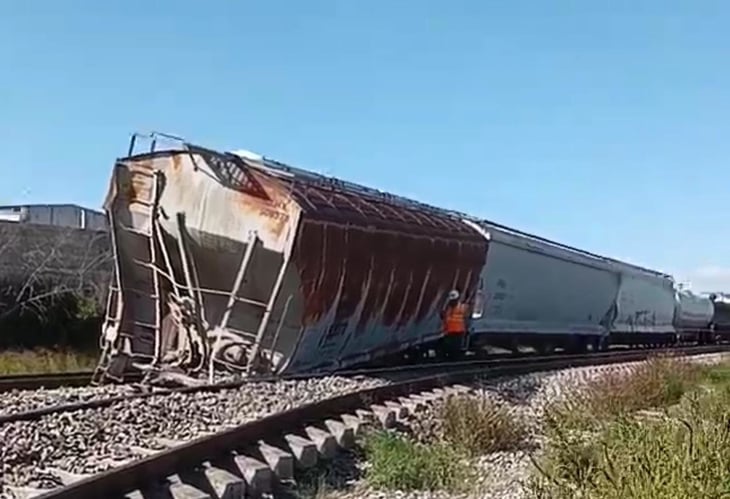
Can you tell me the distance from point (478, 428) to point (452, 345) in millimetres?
11083

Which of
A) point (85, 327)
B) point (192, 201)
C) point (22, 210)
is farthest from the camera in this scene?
point (22, 210)

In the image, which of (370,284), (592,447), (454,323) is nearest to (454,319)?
(454,323)

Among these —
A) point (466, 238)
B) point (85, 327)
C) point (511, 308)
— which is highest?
point (466, 238)

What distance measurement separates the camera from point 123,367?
15.0 meters

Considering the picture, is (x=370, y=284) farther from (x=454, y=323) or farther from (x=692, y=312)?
(x=692, y=312)

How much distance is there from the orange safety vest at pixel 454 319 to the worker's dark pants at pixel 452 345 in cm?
31

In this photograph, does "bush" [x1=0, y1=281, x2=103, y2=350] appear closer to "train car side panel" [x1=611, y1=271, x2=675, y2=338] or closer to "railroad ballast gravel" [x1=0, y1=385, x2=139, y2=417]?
"railroad ballast gravel" [x1=0, y1=385, x2=139, y2=417]

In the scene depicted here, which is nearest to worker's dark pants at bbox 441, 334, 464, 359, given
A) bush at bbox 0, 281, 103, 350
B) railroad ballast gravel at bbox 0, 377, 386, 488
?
railroad ballast gravel at bbox 0, 377, 386, 488

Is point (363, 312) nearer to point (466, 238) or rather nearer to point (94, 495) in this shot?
point (466, 238)

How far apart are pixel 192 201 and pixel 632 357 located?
15.8m

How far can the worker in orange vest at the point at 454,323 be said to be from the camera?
797 inches

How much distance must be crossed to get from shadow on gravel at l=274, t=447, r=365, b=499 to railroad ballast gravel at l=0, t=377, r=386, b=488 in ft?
3.67

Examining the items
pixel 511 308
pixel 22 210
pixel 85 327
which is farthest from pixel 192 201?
pixel 22 210

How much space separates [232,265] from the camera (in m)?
14.7
